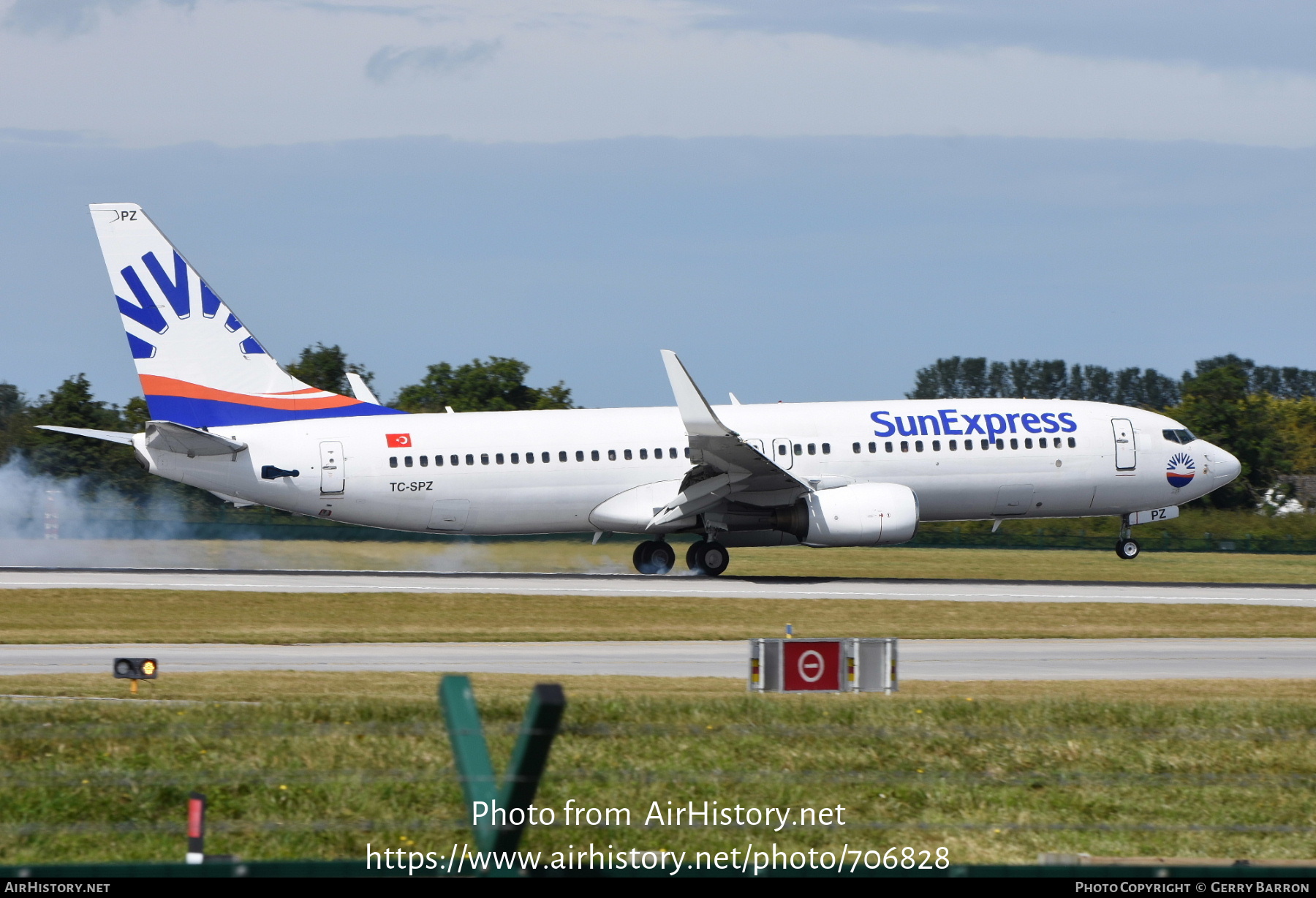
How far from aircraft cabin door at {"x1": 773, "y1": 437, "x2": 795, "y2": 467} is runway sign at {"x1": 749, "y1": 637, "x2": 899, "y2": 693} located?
903 inches

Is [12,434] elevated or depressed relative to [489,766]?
elevated

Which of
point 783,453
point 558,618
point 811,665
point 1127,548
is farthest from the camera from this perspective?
point 1127,548

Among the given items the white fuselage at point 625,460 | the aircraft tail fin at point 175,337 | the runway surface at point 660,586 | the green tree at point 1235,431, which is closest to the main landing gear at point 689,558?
the runway surface at point 660,586

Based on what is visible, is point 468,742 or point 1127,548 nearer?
point 468,742

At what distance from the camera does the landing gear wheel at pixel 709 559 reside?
38.5 m

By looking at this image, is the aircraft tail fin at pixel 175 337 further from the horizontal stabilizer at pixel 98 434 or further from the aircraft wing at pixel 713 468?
the aircraft wing at pixel 713 468

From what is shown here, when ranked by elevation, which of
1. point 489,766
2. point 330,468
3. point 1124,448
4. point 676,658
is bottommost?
point 676,658

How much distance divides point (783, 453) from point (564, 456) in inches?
219

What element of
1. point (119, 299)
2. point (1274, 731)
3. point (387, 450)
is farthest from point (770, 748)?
point (119, 299)

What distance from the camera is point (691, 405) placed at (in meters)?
35.0

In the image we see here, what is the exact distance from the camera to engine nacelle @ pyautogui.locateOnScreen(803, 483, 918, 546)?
3666 centimetres

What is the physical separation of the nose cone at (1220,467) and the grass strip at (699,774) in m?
25.7

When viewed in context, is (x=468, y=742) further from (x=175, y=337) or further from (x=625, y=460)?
(x=175, y=337)

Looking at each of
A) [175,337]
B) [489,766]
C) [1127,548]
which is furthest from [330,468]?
[489,766]
